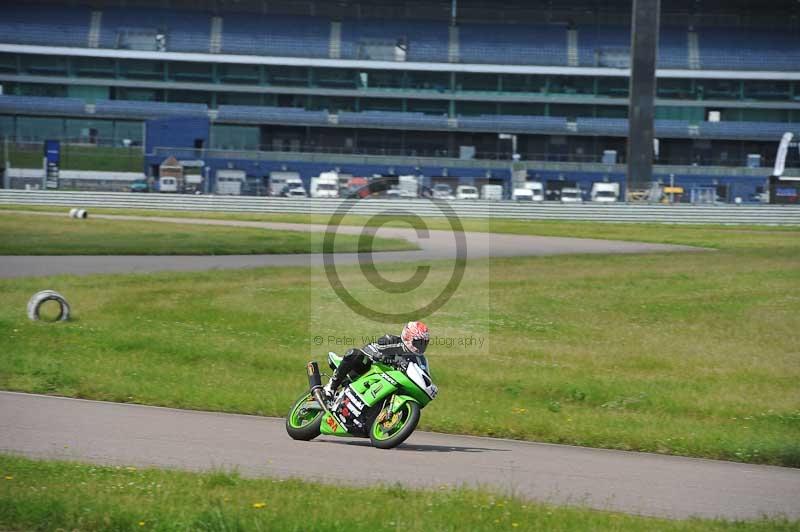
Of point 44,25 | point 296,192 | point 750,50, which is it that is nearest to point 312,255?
point 296,192

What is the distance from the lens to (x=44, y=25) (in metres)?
76.1

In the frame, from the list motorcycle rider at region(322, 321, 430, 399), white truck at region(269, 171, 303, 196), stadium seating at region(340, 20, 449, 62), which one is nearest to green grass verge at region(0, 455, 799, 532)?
motorcycle rider at region(322, 321, 430, 399)

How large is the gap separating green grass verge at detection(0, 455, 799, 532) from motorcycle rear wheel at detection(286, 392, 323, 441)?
2073 mm

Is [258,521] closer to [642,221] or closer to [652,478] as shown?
[652,478]

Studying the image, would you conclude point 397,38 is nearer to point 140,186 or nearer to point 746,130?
point 746,130

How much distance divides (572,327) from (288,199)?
34566 millimetres

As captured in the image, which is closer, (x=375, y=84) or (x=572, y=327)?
(x=572, y=327)

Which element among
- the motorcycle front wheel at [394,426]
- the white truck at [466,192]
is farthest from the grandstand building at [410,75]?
the motorcycle front wheel at [394,426]

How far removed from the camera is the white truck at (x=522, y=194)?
59406 mm

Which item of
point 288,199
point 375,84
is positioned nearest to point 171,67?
point 375,84

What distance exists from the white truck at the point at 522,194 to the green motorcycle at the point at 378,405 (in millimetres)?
50000

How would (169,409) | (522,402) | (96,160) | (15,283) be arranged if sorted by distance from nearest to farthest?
(169,409)
(522,402)
(15,283)
(96,160)

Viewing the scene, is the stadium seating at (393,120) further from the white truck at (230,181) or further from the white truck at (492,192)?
the white truck at (492,192)

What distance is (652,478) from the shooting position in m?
8.94
